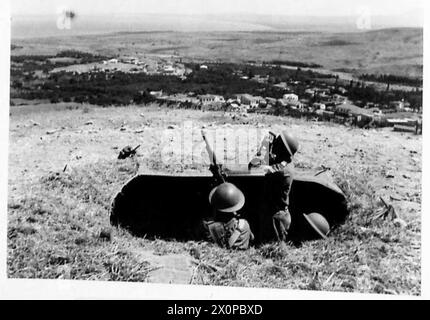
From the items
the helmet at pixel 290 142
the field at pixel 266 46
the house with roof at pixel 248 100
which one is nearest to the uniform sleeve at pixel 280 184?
the helmet at pixel 290 142

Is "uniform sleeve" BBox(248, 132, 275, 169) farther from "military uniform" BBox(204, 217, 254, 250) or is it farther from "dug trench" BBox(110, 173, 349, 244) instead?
"military uniform" BBox(204, 217, 254, 250)

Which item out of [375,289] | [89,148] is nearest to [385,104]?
[375,289]

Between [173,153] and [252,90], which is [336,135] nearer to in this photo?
[252,90]

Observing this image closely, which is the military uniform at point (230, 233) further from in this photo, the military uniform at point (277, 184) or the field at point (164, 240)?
the military uniform at point (277, 184)

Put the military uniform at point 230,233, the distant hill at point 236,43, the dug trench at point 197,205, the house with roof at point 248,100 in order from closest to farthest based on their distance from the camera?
the military uniform at point 230,233, the dug trench at point 197,205, the distant hill at point 236,43, the house with roof at point 248,100

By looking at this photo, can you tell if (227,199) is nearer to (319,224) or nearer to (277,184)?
(277,184)

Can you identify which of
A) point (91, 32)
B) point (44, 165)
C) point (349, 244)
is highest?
point (91, 32)

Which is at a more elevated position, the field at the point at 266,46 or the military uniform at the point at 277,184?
the field at the point at 266,46
